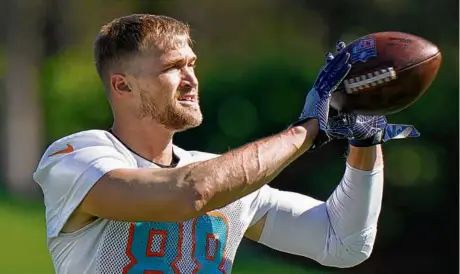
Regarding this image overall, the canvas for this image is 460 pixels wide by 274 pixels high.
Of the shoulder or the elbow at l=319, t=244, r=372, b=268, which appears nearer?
the shoulder

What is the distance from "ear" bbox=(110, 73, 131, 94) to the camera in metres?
3.53

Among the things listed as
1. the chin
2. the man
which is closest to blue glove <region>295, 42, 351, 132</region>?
the man

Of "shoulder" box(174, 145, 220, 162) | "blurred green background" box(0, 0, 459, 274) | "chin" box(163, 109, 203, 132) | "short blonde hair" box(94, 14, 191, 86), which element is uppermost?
"short blonde hair" box(94, 14, 191, 86)

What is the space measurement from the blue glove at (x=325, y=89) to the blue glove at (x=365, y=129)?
15cm

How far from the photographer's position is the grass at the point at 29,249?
8367mm

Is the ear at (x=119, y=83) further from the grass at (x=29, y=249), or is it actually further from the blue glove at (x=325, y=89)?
the grass at (x=29, y=249)

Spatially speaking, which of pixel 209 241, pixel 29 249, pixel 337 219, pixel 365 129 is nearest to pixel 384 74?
pixel 365 129

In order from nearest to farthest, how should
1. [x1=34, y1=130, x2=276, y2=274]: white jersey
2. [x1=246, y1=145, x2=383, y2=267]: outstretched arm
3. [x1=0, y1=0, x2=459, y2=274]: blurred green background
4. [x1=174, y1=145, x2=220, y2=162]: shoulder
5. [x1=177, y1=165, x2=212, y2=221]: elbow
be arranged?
[x1=177, y1=165, x2=212, y2=221]: elbow → [x1=34, y1=130, x2=276, y2=274]: white jersey → [x1=174, y1=145, x2=220, y2=162]: shoulder → [x1=246, y1=145, x2=383, y2=267]: outstretched arm → [x1=0, y1=0, x2=459, y2=274]: blurred green background

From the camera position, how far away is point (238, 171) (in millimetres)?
3119

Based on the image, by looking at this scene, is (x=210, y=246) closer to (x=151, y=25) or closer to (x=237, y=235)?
(x=237, y=235)

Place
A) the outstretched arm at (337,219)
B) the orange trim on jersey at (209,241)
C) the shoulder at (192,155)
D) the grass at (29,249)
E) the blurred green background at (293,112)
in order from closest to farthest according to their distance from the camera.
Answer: the orange trim on jersey at (209,241)
the shoulder at (192,155)
the outstretched arm at (337,219)
the blurred green background at (293,112)
the grass at (29,249)

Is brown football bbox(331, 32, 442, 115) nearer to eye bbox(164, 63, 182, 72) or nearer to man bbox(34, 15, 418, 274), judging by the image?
man bbox(34, 15, 418, 274)

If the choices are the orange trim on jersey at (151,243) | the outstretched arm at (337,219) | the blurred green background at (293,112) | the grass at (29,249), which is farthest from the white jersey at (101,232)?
the grass at (29,249)

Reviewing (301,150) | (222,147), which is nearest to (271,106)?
(222,147)
